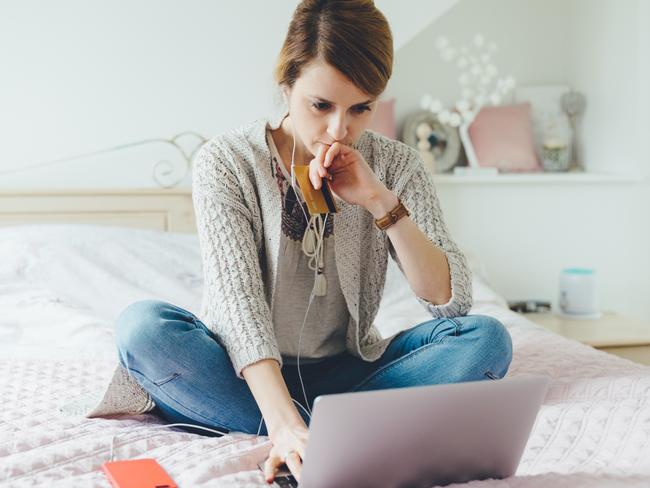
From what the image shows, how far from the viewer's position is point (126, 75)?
267 cm

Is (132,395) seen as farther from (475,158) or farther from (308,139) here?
(475,158)

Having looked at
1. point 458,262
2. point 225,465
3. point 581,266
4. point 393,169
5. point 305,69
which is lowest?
point 581,266

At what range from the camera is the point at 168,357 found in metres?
1.27

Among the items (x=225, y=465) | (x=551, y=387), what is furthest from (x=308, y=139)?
(x=551, y=387)

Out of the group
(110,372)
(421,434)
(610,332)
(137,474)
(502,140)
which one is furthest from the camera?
(502,140)

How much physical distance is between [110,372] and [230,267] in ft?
1.55

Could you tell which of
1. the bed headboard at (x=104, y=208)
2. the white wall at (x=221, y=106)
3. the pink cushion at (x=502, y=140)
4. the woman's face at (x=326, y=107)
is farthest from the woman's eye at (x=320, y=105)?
the pink cushion at (x=502, y=140)

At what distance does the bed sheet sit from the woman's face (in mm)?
466

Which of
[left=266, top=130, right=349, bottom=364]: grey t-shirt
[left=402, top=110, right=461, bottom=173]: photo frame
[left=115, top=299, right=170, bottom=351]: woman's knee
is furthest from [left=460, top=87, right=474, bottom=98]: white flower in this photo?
[left=115, top=299, right=170, bottom=351]: woman's knee

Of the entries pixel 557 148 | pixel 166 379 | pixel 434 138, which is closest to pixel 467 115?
pixel 434 138

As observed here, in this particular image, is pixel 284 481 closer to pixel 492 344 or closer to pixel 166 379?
pixel 166 379

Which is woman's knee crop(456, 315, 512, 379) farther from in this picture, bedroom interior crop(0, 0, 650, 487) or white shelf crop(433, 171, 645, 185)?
white shelf crop(433, 171, 645, 185)

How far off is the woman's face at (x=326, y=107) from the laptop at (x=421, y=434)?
1.66 ft

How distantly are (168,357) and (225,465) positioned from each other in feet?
0.65
